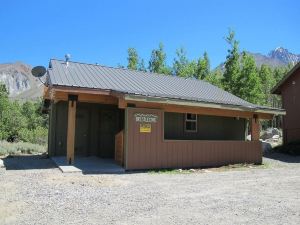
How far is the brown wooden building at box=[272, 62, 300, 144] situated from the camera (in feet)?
79.9

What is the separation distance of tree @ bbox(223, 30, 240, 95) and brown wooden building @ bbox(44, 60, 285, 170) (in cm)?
1581

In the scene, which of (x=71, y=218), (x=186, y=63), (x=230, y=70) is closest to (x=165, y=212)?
(x=71, y=218)

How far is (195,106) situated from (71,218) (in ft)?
30.1

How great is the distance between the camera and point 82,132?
53.6 feet

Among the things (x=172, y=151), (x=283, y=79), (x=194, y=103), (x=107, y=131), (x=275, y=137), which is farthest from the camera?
(x=275, y=137)

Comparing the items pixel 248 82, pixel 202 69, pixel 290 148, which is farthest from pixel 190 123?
pixel 202 69

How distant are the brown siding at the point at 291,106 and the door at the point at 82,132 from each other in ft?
47.4

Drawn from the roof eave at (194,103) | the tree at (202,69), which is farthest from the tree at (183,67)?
the roof eave at (194,103)

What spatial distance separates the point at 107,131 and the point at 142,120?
159 inches

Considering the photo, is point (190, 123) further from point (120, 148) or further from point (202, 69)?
point (202, 69)

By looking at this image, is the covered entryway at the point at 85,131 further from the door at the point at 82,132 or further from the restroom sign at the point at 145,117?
the restroom sign at the point at 145,117

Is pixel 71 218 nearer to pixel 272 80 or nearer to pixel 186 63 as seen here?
pixel 186 63

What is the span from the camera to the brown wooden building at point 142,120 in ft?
43.1

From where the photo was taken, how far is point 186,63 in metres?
42.2
